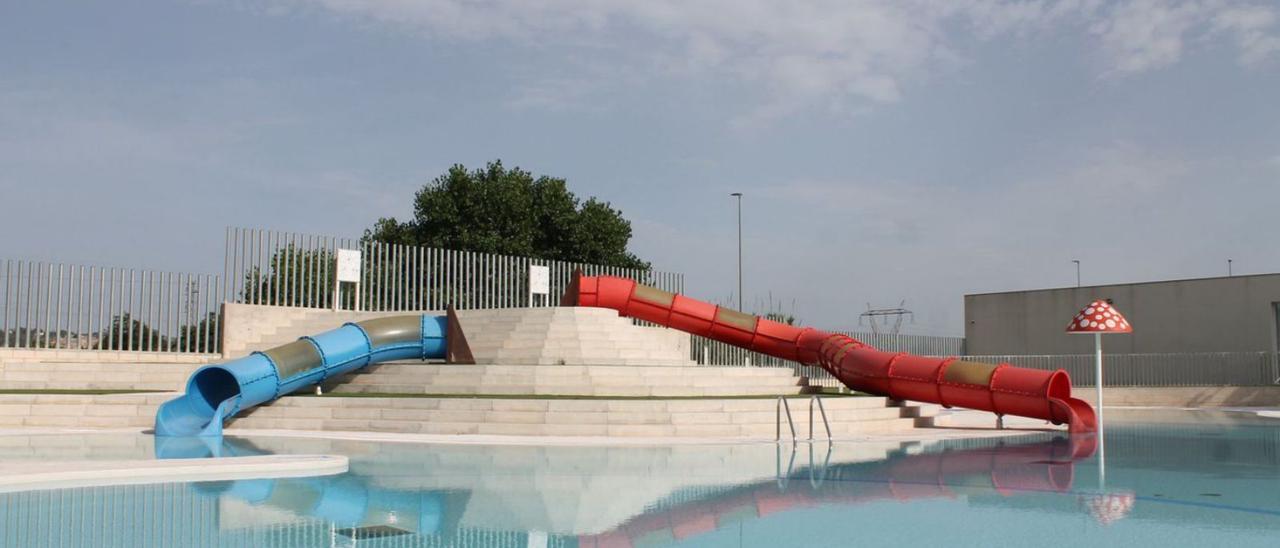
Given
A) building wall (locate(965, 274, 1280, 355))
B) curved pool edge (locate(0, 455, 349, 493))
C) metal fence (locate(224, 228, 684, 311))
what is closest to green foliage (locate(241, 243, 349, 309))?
metal fence (locate(224, 228, 684, 311))

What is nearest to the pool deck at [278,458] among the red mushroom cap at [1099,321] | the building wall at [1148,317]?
the red mushroom cap at [1099,321]

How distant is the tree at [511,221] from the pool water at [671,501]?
28.5 metres

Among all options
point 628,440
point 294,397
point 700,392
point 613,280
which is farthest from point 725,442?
point 613,280

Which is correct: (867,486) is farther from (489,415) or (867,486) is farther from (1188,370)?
(1188,370)

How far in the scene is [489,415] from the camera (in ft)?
54.2

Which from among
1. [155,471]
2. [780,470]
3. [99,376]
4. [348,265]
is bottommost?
[780,470]

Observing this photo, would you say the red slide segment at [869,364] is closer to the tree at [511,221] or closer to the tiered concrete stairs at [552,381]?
the tiered concrete stairs at [552,381]

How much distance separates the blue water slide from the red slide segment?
452 cm

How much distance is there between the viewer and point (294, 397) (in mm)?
18031

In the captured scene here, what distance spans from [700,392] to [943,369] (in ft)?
15.0

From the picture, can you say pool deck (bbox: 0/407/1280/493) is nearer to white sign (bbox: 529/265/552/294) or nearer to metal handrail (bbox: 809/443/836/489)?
metal handrail (bbox: 809/443/836/489)

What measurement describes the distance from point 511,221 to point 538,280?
16.9 m

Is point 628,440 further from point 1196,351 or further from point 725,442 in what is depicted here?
point 1196,351

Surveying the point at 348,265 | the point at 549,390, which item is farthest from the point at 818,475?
the point at 348,265
